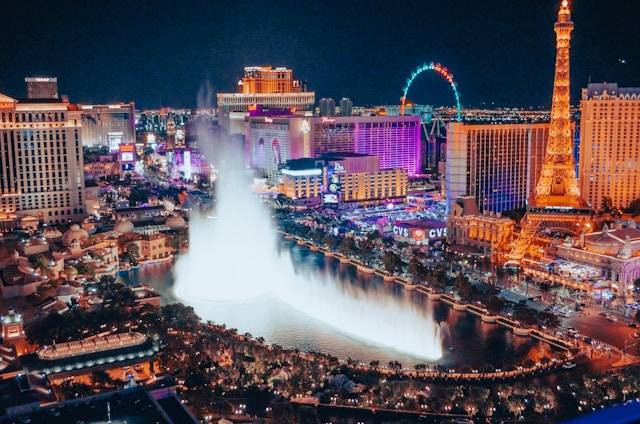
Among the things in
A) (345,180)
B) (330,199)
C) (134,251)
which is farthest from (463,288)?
(345,180)

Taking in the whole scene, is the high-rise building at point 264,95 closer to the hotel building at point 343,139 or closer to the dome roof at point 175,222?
Result: the hotel building at point 343,139

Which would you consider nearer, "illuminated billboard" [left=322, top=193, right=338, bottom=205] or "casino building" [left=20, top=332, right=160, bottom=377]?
"casino building" [left=20, top=332, right=160, bottom=377]

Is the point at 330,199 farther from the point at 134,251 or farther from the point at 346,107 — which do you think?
Result: the point at 346,107

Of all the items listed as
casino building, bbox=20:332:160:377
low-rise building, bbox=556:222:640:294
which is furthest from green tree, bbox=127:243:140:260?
low-rise building, bbox=556:222:640:294

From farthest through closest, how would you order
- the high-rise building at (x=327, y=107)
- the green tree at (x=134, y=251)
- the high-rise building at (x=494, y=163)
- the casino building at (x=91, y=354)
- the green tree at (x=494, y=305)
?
the high-rise building at (x=327, y=107) → the high-rise building at (x=494, y=163) → the green tree at (x=134, y=251) → the green tree at (x=494, y=305) → the casino building at (x=91, y=354)

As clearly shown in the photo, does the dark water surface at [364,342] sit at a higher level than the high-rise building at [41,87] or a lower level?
lower

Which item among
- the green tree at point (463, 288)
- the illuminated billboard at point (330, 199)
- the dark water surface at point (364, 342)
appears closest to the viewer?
the dark water surface at point (364, 342)

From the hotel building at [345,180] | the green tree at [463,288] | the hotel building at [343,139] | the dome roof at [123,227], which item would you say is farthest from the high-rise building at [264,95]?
the green tree at [463,288]

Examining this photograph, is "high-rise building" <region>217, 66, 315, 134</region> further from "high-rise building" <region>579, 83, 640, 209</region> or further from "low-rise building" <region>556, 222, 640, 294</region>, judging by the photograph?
"low-rise building" <region>556, 222, 640, 294</region>
